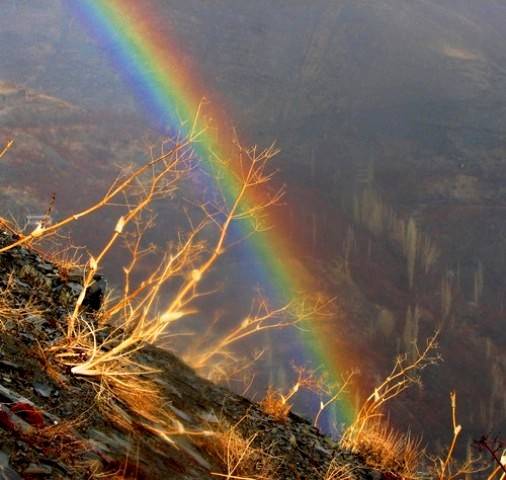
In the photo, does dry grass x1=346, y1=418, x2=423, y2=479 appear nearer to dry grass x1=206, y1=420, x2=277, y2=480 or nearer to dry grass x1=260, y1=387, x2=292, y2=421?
dry grass x1=260, y1=387, x2=292, y2=421

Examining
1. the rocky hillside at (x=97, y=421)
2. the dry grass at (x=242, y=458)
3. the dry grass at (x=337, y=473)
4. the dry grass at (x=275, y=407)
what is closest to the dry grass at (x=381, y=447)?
the rocky hillside at (x=97, y=421)

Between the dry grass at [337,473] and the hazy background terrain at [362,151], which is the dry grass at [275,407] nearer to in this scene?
the dry grass at [337,473]

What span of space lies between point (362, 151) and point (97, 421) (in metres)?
79.7

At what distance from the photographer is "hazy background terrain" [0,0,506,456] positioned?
56000 mm

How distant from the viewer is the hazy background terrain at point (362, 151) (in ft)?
184

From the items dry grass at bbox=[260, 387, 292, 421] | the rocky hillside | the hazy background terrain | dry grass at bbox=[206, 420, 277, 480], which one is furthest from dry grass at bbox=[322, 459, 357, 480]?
the hazy background terrain

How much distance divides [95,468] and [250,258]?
57.8 meters

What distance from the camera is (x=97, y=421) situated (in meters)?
3.09

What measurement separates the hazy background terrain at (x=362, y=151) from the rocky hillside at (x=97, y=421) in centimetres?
4370

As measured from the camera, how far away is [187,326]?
44469 mm

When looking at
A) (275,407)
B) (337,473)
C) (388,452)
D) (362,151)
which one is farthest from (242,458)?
(362,151)

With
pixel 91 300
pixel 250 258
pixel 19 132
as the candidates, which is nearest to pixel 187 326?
pixel 250 258

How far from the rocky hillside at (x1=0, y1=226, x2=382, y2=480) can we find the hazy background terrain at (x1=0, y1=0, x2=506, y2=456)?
4370 centimetres

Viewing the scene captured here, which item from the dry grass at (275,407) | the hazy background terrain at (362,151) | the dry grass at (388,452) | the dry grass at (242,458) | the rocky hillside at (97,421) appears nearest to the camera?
the rocky hillside at (97,421)
